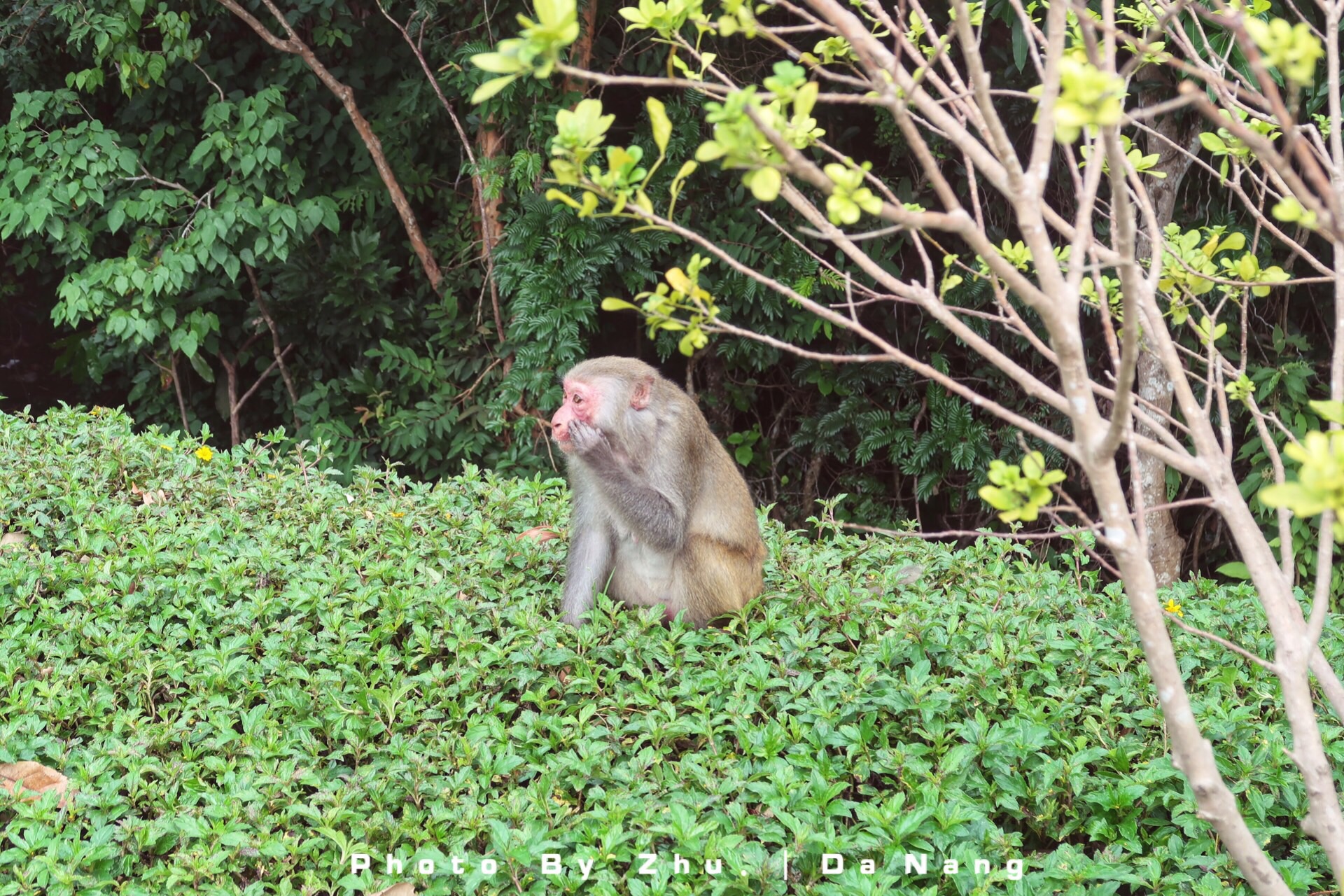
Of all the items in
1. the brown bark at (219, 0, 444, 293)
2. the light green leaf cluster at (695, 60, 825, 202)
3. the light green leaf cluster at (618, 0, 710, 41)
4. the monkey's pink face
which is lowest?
the monkey's pink face

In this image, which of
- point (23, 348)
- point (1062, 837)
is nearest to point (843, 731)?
point (1062, 837)

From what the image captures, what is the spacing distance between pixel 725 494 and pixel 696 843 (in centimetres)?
158

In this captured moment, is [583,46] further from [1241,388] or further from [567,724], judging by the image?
[1241,388]

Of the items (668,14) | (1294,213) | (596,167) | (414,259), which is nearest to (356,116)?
(414,259)

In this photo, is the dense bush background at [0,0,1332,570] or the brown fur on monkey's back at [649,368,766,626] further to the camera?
the dense bush background at [0,0,1332,570]

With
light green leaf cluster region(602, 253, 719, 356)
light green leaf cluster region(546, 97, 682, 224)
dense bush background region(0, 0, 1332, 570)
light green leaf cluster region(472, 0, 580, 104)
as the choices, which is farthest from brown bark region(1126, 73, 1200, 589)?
light green leaf cluster region(472, 0, 580, 104)

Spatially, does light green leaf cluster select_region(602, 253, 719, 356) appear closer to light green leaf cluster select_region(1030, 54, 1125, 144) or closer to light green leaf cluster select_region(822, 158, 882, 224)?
light green leaf cluster select_region(822, 158, 882, 224)

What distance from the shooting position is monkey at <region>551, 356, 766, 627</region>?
3.91 metres

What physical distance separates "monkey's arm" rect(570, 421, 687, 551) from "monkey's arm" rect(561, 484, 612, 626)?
0.25m

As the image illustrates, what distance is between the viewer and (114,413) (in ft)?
21.0

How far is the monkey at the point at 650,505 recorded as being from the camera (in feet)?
12.8

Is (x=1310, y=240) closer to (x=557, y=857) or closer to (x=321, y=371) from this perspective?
(x=557, y=857)

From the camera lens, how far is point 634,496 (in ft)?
12.7

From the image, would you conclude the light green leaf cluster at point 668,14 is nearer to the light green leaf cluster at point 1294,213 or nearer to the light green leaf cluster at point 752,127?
the light green leaf cluster at point 752,127
